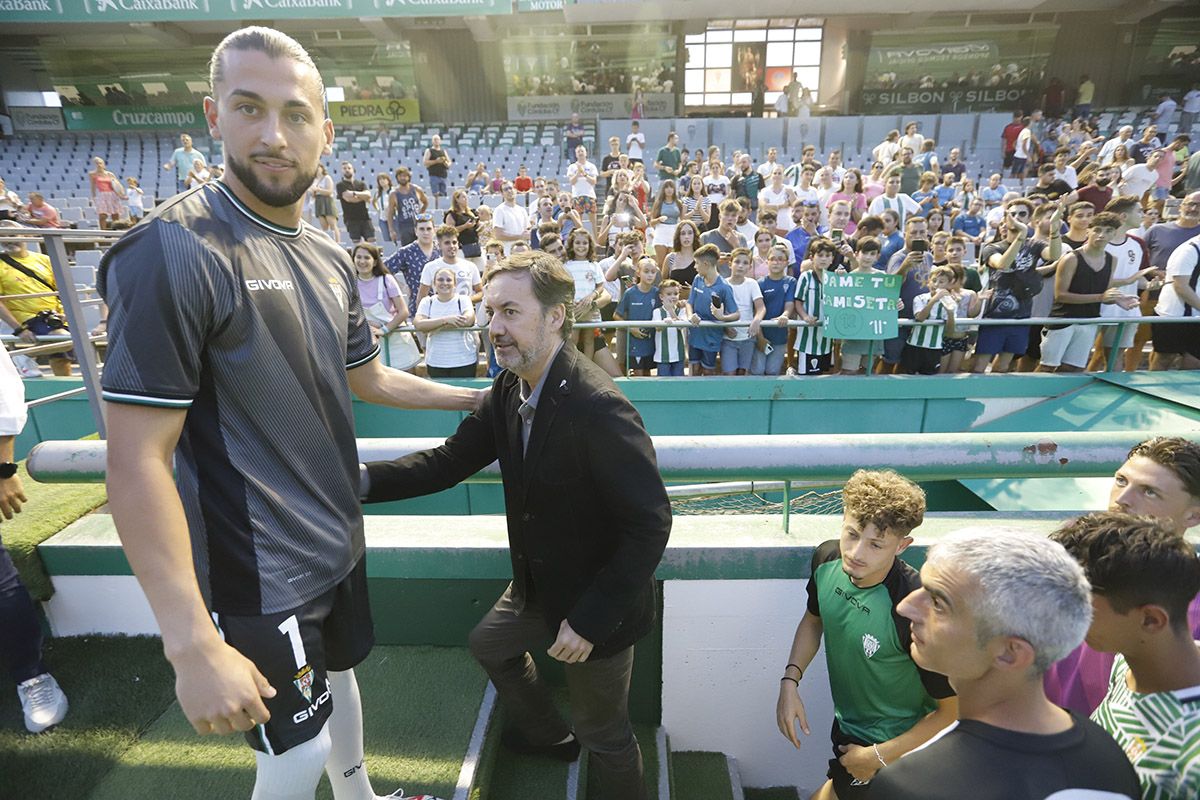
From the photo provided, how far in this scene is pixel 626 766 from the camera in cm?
195

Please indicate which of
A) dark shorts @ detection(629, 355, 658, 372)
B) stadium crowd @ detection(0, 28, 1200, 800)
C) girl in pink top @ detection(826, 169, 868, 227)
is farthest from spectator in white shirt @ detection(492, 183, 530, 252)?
stadium crowd @ detection(0, 28, 1200, 800)

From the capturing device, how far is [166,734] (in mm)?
2115

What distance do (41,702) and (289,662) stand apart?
4.93ft

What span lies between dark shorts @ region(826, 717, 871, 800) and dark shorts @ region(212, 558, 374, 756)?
1508 millimetres

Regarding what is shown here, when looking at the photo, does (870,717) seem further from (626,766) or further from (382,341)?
(382,341)

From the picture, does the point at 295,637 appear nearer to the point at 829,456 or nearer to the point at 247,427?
the point at 247,427

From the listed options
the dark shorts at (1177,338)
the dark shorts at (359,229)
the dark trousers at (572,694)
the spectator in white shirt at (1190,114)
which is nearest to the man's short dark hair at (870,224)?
the dark shorts at (1177,338)

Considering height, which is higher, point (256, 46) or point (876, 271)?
point (256, 46)

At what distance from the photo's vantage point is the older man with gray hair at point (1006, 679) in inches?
45.4

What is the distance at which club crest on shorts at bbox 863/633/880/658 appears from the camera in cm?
185

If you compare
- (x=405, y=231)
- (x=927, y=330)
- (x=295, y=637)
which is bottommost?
(x=927, y=330)

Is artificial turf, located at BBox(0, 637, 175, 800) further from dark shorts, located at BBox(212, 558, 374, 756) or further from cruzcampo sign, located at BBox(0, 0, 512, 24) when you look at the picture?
cruzcampo sign, located at BBox(0, 0, 512, 24)

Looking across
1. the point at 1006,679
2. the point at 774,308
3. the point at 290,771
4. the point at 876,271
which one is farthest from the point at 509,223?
the point at 1006,679

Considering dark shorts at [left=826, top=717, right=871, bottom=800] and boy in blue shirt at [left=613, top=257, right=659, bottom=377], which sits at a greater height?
boy in blue shirt at [left=613, top=257, right=659, bottom=377]
